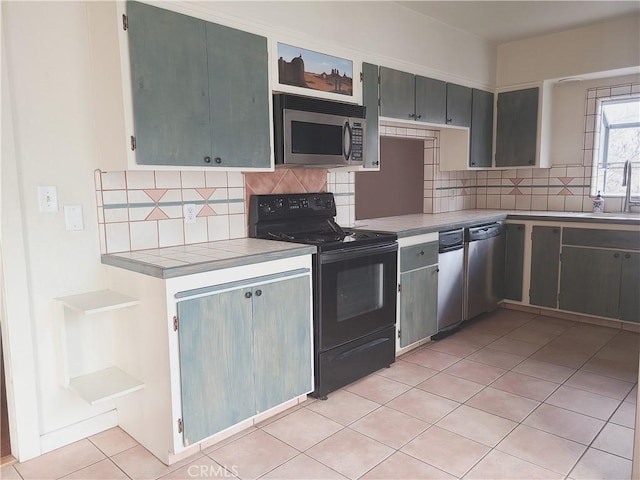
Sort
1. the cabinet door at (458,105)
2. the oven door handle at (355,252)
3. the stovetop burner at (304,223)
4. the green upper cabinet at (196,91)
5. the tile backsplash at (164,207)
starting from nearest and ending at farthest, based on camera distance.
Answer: the green upper cabinet at (196,91) < the tile backsplash at (164,207) < the oven door handle at (355,252) < the stovetop burner at (304,223) < the cabinet door at (458,105)

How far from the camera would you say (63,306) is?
2.17 meters

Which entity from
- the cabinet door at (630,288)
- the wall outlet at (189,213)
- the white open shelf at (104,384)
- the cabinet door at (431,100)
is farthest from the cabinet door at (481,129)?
the white open shelf at (104,384)

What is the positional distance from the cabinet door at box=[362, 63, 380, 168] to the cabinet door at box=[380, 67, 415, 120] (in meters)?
0.08

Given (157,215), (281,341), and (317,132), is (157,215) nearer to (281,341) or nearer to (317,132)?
(281,341)

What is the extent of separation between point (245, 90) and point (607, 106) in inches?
140

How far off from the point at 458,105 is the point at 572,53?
1.11 m

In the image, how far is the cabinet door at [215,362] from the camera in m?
2.04

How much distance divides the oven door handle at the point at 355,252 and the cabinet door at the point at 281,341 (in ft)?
0.57

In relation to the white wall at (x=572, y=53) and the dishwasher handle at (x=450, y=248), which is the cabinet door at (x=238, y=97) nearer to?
the dishwasher handle at (x=450, y=248)

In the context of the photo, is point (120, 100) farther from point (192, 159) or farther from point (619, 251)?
point (619, 251)

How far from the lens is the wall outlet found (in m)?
2.64

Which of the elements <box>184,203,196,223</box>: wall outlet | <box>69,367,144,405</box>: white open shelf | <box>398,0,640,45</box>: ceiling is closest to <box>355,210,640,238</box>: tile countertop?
<box>184,203,196,223</box>: wall outlet

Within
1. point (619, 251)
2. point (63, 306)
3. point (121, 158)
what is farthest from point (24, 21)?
point (619, 251)

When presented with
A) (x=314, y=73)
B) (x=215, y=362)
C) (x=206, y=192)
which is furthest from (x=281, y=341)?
(x=314, y=73)
